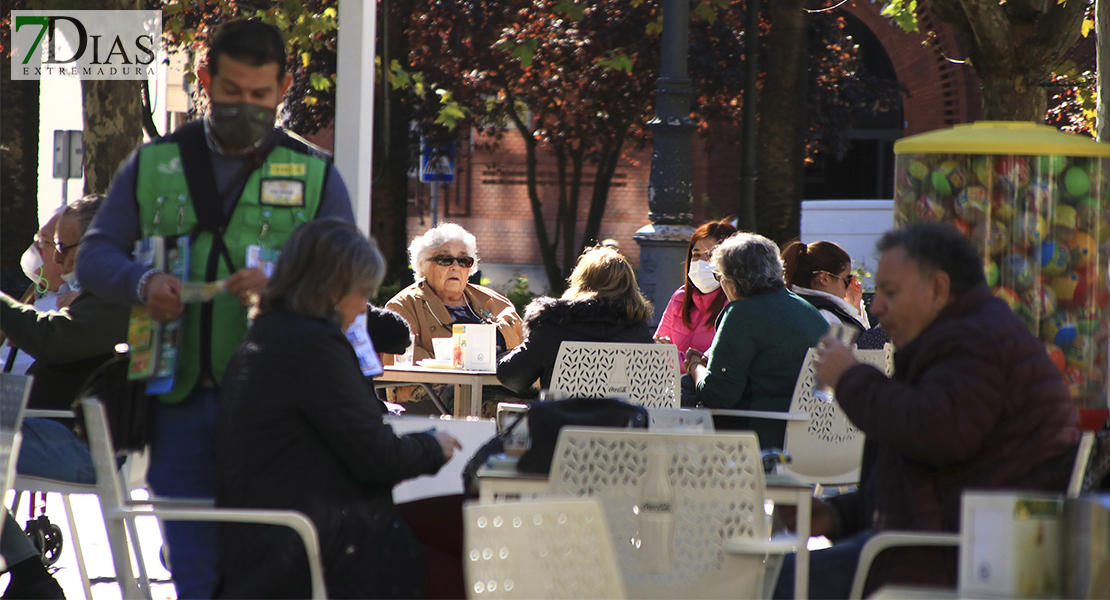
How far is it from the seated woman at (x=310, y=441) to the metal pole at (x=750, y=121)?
714 cm

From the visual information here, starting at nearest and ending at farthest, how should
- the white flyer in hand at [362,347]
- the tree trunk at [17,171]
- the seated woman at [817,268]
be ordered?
the white flyer in hand at [362,347] < the seated woman at [817,268] < the tree trunk at [17,171]

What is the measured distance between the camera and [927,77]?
73.4 feet

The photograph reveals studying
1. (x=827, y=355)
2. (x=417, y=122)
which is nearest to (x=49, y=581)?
(x=827, y=355)

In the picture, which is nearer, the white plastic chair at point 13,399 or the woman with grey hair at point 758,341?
the white plastic chair at point 13,399

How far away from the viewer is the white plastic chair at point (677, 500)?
311 centimetres

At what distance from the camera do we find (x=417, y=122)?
703 inches

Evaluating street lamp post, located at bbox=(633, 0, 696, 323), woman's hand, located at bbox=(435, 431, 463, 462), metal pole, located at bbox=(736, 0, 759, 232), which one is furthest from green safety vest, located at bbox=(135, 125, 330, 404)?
metal pole, located at bbox=(736, 0, 759, 232)

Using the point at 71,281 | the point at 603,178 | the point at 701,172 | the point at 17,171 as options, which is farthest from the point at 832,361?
the point at 701,172

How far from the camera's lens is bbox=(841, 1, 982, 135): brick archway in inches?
870

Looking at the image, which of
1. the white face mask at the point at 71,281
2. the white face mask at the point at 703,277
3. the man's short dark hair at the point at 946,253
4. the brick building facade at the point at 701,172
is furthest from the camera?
the brick building facade at the point at 701,172

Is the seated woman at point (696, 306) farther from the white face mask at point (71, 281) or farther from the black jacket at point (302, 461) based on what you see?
the black jacket at point (302, 461)

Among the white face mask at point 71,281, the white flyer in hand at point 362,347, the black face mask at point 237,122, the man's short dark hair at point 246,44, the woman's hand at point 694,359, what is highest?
the man's short dark hair at point 246,44

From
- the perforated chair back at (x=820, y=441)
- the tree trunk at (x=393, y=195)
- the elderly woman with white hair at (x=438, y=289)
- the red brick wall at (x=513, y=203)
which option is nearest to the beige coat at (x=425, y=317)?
the elderly woman with white hair at (x=438, y=289)

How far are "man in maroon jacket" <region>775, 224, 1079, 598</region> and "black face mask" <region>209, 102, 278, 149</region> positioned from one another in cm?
157
